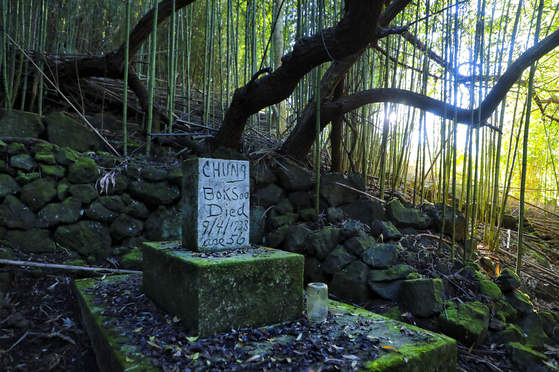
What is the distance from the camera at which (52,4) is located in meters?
4.89

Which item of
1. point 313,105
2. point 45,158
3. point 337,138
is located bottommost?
point 45,158

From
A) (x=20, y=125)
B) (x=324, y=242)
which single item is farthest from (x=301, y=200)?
(x=20, y=125)

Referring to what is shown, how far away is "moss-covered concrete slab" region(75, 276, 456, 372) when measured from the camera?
1729mm

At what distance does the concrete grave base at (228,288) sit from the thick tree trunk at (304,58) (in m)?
1.91

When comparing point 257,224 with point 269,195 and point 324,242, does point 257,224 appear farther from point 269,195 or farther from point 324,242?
point 324,242

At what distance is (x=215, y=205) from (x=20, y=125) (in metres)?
2.59

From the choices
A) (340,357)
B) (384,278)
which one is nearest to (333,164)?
(384,278)

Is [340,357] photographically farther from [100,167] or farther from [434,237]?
[100,167]

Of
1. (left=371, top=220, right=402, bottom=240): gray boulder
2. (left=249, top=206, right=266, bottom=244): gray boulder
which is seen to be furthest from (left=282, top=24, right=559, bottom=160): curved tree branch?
(left=371, top=220, right=402, bottom=240): gray boulder

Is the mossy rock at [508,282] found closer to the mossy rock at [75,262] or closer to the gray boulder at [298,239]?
the gray boulder at [298,239]

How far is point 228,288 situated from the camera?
2.09 meters

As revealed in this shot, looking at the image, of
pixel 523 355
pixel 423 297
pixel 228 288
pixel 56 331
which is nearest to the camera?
pixel 228 288

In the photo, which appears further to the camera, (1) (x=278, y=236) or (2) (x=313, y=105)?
(2) (x=313, y=105)

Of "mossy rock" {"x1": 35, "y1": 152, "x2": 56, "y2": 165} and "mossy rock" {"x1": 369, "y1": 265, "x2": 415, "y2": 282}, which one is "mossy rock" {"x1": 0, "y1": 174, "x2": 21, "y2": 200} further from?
"mossy rock" {"x1": 369, "y1": 265, "x2": 415, "y2": 282}
